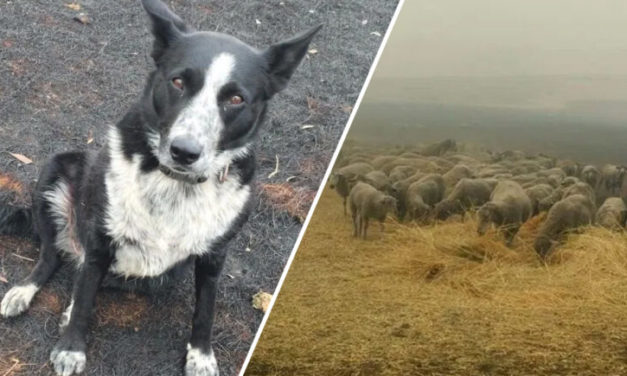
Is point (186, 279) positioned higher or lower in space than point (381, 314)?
lower

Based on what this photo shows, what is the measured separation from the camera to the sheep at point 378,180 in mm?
1525

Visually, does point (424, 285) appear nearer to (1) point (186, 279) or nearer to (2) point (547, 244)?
(2) point (547, 244)

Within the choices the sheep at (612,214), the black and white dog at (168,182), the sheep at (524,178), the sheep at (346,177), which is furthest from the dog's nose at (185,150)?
the sheep at (612,214)

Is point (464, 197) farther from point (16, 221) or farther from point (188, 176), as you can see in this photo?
point (16, 221)

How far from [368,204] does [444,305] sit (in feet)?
0.75

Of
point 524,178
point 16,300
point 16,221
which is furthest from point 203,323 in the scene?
point 524,178

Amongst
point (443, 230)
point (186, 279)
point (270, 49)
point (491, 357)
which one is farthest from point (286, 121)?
point (491, 357)

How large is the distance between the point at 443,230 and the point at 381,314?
0.58ft

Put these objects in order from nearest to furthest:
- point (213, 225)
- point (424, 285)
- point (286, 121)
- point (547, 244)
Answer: point (547, 244) < point (424, 285) < point (213, 225) < point (286, 121)

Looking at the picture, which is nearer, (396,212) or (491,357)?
(491,357)

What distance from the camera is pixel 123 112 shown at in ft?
7.52

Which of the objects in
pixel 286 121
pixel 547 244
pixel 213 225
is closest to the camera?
pixel 547 244

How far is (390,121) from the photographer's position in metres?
1.55

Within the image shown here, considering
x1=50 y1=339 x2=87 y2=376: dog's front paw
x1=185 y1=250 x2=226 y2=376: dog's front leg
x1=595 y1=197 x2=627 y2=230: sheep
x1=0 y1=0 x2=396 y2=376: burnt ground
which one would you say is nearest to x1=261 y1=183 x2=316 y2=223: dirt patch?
x1=0 y1=0 x2=396 y2=376: burnt ground
